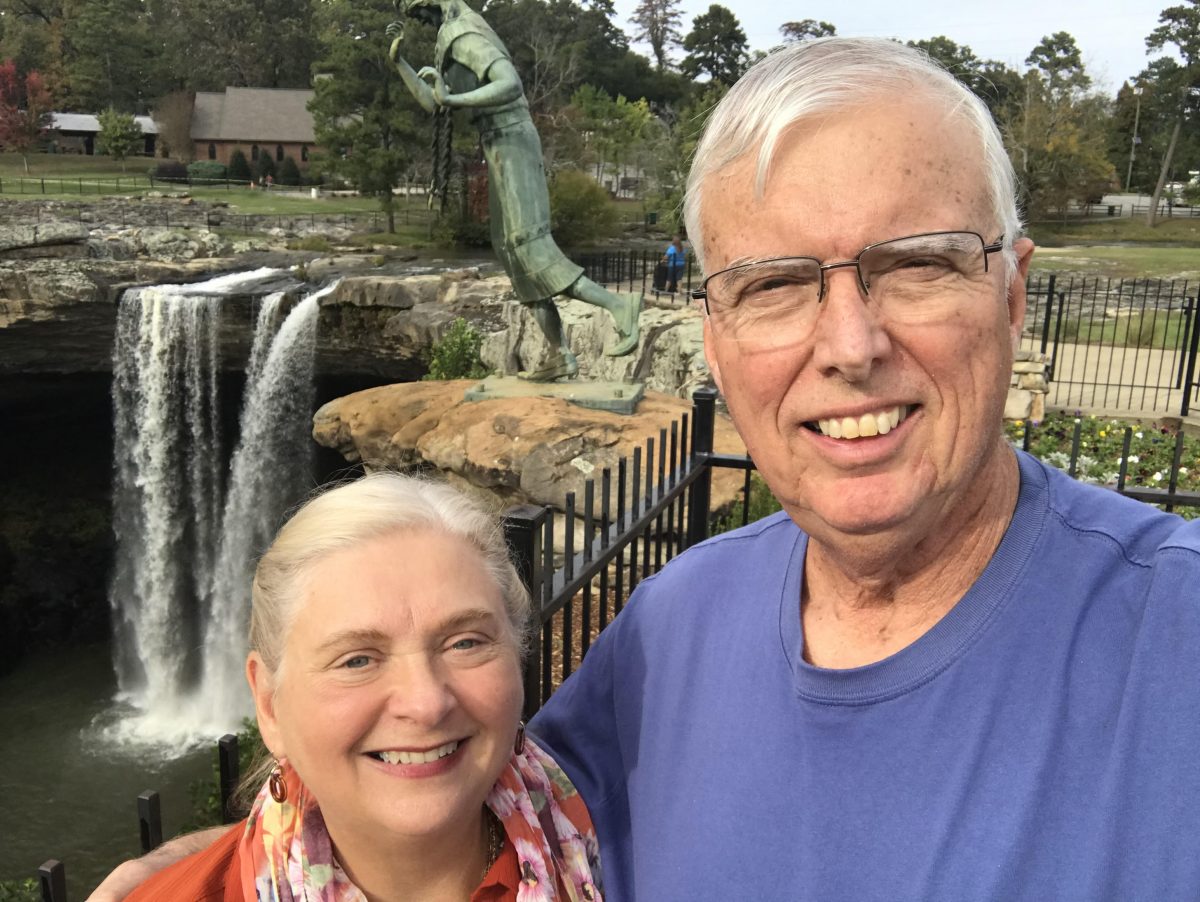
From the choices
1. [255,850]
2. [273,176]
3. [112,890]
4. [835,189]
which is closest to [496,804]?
[255,850]

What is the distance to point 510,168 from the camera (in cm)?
926

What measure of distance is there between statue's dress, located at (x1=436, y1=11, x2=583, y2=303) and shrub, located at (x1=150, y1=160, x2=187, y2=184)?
28464 millimetres

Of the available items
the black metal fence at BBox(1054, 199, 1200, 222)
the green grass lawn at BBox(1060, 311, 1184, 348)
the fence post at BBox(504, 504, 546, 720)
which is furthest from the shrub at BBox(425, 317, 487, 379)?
the black metal fence at BBox(1054, 199, 1200, 222)

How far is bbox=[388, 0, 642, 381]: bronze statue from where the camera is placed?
869 centimetres

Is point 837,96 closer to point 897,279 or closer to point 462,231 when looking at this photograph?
point 897,279

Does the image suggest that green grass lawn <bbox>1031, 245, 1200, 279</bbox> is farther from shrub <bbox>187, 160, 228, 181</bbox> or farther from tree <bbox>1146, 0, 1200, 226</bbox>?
shrub <bbox>187, 160, 228, 181</bbox>

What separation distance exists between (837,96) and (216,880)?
1.23 m

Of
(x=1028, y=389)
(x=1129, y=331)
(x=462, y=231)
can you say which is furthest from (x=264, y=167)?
(x=1028, y=389)

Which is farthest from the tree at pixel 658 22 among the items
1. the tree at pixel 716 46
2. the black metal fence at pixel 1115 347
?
the black metal fence at pixel 1115 347

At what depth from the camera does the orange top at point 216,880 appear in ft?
3.95

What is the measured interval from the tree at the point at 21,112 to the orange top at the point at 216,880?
37.5 metres

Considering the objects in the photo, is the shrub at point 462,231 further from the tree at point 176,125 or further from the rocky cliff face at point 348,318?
the tree at point 176,125

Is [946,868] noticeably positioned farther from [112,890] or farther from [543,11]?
[543,11]

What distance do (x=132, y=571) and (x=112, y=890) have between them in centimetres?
1629
